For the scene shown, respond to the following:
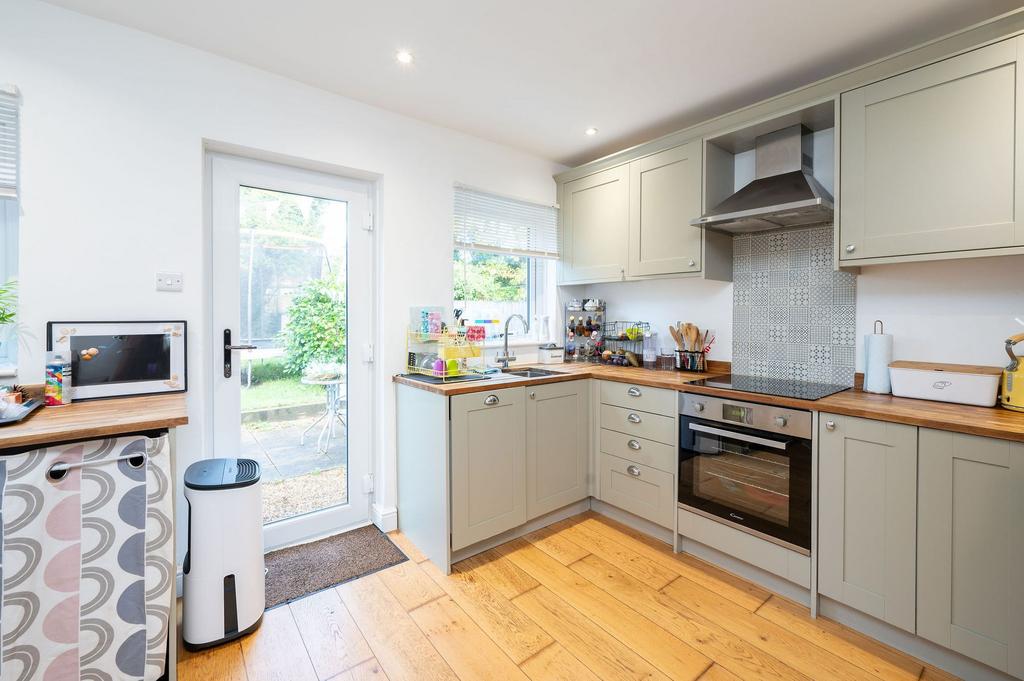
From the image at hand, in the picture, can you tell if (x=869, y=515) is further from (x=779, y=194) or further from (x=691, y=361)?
(x=779, y=194)

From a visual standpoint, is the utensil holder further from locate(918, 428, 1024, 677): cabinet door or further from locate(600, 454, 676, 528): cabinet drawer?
locate(918, 428, 1024, 677): cabinet door

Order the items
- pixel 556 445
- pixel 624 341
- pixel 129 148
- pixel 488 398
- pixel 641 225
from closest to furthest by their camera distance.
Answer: pixel 129 148 < pixel 488 398 < pixel 556 445 < pixel 641 225 < pixel 624 341

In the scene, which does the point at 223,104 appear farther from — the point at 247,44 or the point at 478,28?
the point at 478,28

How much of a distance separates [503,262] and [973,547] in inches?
112

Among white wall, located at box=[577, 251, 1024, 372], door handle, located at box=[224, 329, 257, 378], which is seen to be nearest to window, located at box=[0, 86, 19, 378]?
door handle, located at box=[224, 329, 257, 378]

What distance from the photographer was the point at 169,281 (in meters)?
2.07

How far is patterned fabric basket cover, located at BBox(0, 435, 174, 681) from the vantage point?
1288 mm

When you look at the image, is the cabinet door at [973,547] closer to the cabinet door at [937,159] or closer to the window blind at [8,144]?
the cabinet door at [937,159]

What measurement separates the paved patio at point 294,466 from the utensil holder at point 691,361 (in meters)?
2.21

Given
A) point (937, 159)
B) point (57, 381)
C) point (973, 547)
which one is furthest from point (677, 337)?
point (57, 381)

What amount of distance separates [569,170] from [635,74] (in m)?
1.18

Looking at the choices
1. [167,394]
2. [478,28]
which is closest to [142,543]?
[167,394]

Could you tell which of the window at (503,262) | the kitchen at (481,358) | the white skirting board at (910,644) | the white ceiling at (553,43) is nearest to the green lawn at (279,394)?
the kitchen at (481,358)

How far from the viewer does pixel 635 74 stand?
7.63ft
